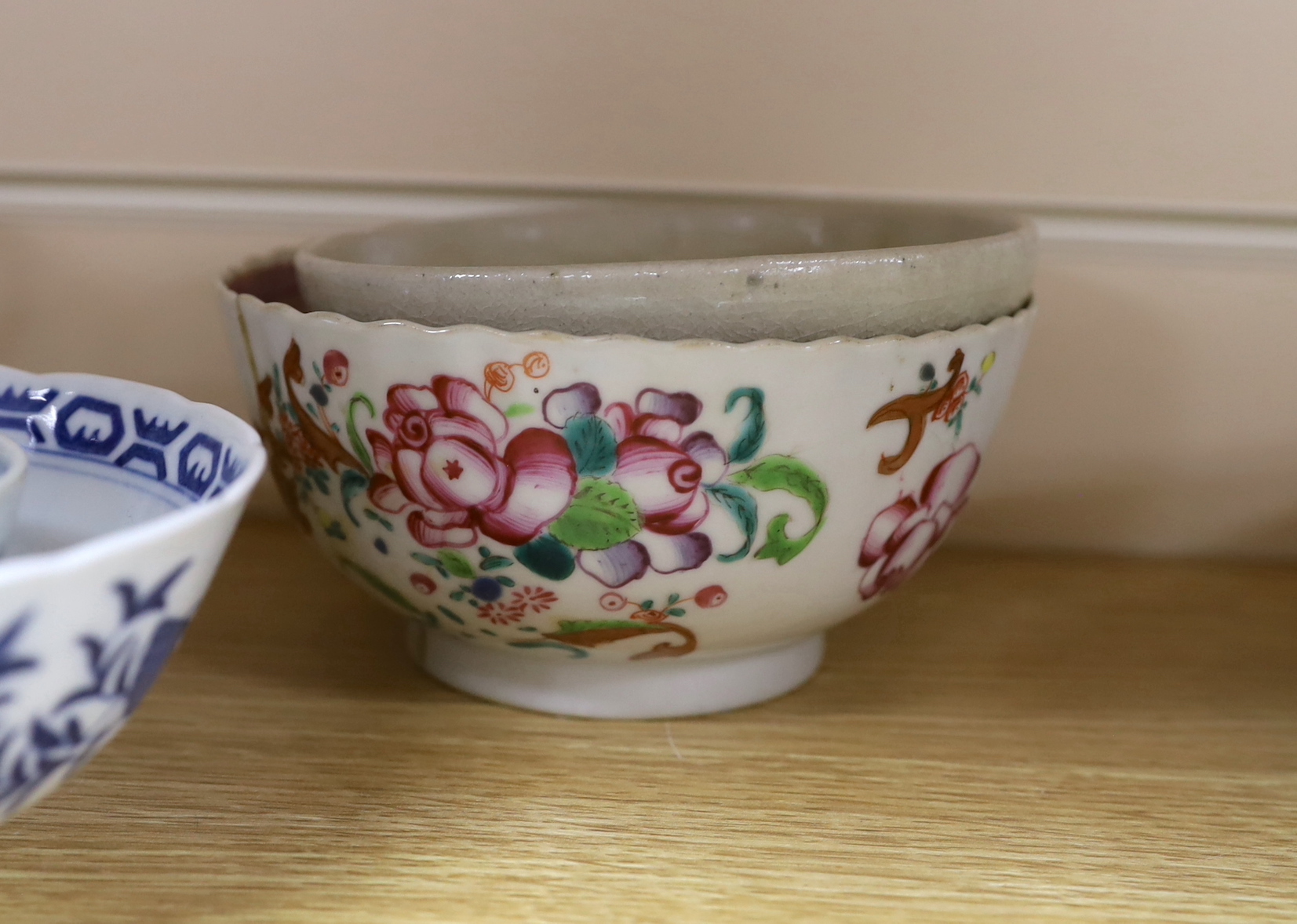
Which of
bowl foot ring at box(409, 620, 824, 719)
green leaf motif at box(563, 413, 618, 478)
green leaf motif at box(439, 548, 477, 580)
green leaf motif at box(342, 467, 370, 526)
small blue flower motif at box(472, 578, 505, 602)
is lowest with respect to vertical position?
bowl foot ring at box(409, 620, 824, 719)

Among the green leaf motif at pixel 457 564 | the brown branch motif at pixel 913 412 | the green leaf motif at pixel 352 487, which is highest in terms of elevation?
the brown branch motif at pixel 913 412

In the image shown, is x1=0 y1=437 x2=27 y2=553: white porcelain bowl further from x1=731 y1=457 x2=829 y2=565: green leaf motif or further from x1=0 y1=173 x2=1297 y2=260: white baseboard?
x1=0 y1=173 x2=1297 y2=260: white baseboard

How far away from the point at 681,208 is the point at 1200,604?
302mm

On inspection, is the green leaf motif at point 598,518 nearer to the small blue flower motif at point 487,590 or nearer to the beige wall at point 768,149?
the small blue flower motif at point 487,590

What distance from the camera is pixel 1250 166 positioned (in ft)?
1.83

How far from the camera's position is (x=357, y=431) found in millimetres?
384

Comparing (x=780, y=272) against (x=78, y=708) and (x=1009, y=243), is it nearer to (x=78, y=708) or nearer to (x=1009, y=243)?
(x=1009, y=243)

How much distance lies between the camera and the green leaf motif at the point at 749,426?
0.36 metres

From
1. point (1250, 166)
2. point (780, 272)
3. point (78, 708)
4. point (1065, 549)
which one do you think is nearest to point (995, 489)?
point (1065, 549)

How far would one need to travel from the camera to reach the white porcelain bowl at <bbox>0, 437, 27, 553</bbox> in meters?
0.29

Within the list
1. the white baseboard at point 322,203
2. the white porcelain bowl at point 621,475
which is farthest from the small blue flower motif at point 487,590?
the white baseboard at point 322,203

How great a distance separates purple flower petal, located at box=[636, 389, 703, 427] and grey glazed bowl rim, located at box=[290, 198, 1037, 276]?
0.04 m

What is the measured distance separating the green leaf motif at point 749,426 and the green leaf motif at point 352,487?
0.40 feet

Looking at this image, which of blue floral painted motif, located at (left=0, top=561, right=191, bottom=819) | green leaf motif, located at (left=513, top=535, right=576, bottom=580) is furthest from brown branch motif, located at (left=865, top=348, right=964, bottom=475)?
blue floral painted motif, located at (left=0, top=561, right=191, bottom=819)
